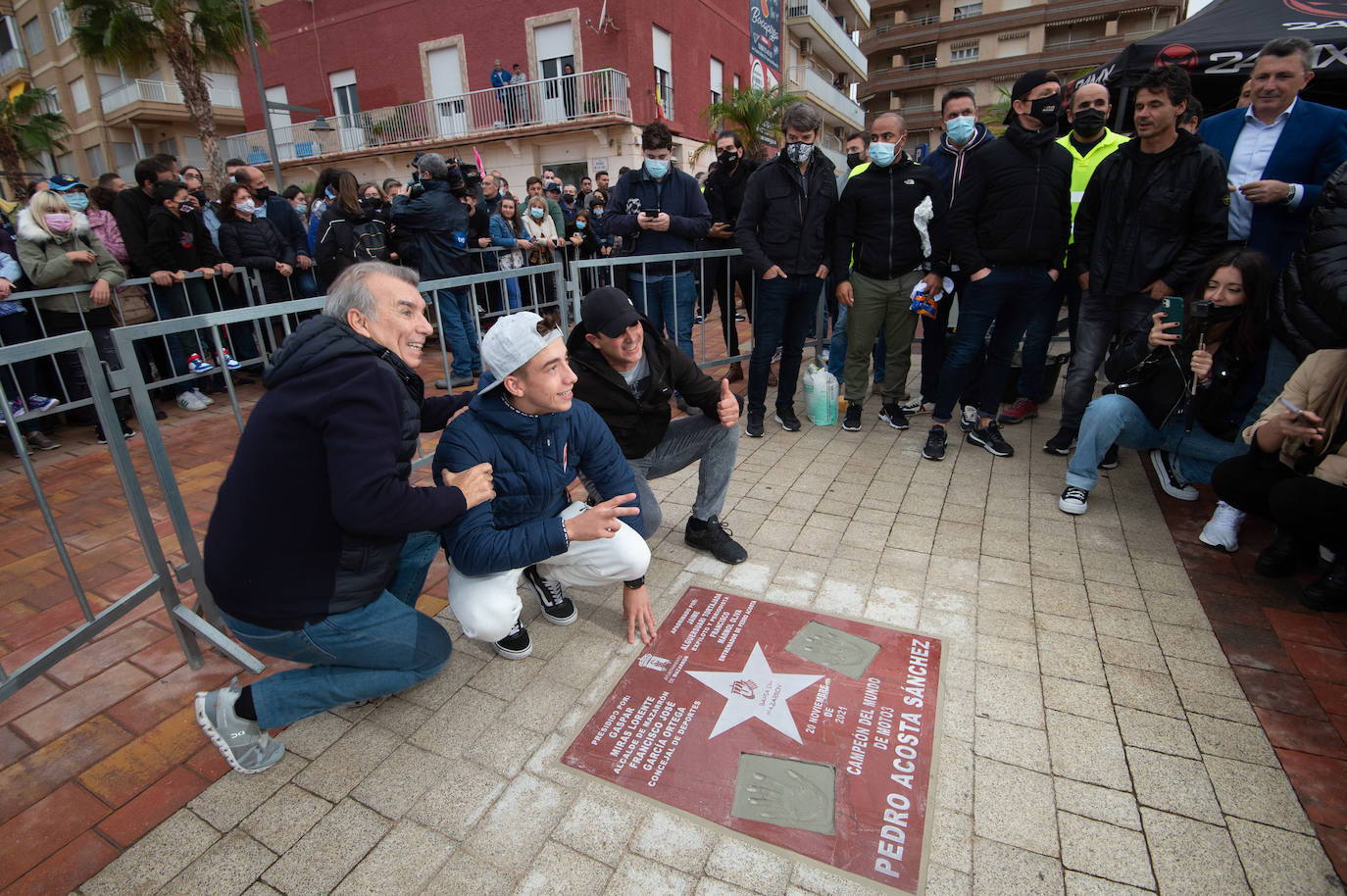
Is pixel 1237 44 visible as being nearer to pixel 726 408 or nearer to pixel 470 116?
pixel 726 408

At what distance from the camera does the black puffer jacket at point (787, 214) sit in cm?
493

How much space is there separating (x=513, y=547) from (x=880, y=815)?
4.67ft

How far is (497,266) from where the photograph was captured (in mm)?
8641

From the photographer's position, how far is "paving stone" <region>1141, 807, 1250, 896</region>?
1723 millimetres

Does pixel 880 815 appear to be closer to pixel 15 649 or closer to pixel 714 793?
pixel 714 793

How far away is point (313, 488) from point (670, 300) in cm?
424

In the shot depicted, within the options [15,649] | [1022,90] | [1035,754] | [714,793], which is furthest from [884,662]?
[1022,90]

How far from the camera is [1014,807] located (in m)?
1.97

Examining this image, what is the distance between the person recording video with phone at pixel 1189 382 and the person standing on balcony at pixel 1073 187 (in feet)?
3.65

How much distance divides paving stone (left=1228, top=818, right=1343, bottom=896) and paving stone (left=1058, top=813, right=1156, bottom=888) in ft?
0.83

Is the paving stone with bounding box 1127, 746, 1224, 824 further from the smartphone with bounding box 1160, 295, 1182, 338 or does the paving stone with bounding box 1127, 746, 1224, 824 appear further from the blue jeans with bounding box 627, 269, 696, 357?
the blue jeans with bounding box 627, 269, 696, 357

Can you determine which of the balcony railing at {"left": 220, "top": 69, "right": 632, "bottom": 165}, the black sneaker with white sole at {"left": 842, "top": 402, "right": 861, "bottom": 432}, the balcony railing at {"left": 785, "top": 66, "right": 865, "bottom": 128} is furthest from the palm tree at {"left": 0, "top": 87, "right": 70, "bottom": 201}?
the balcony railing at {"left": 785, "top": 66, "right": 865, "bottom": 128}

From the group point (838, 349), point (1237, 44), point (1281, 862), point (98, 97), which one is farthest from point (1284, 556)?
Result: point (98, 97)

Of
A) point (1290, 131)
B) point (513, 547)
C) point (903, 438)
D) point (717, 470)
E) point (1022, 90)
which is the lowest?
point (903, 438)
